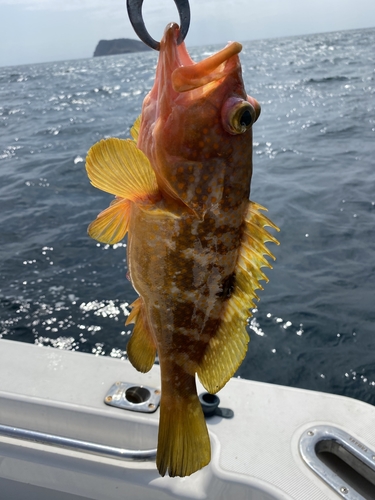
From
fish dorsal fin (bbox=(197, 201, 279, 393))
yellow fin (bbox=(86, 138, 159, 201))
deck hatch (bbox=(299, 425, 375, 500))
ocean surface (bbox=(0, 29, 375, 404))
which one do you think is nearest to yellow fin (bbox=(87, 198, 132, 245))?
yellow fin (bbox=(86, 138, 159, 201))

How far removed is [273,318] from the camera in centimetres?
623

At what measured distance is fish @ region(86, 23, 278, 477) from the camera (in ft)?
4.87

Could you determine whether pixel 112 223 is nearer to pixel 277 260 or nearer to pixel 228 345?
pixel 228 345

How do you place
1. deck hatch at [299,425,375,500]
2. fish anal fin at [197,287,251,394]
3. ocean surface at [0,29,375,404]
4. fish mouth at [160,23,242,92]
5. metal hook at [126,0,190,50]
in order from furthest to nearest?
ocean surface at [0,29,375,404], deck hatch at [299,425,375,500], fish anal fin at [197,287,251,394], fish mouth at [160,23,242,92], metal hook at [126,0,190,50]

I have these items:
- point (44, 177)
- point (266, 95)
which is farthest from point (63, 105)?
point (44, 177)

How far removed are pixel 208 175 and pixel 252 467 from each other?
5.91 feet

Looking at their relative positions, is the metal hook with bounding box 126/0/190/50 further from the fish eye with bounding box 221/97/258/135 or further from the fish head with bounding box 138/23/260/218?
the fish eye with bounding box 221/97/258/135

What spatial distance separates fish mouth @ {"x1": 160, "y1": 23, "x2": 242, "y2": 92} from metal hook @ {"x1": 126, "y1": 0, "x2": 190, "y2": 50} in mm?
24

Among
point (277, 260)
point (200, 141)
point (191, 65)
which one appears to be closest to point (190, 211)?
point (200, 141)

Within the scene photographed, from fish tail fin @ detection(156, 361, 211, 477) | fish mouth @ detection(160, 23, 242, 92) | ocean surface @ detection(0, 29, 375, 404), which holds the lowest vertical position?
ocean surface @ detection(0, 29, 375, 404)

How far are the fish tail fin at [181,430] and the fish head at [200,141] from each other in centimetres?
70

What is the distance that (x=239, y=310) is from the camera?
1.71 meters

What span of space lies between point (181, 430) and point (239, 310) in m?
0.53

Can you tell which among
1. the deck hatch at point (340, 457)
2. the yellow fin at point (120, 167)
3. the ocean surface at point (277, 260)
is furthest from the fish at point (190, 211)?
the ocean surface at point (277, 260)
